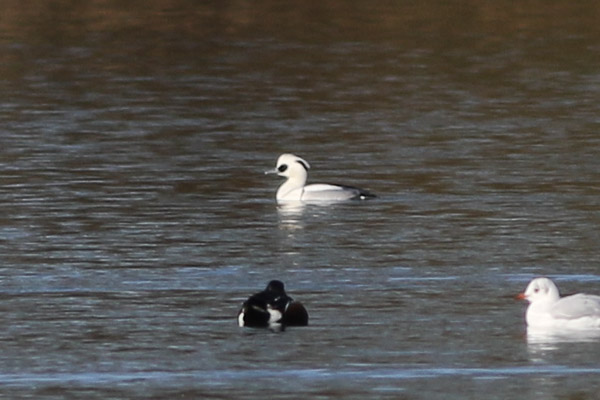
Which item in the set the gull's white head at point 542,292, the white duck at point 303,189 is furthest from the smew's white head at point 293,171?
the gull's white head at point 542,292

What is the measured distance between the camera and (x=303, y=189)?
62.4 feet

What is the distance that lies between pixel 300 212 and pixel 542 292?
6370 mm

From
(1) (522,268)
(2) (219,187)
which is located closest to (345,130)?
(2) (219,187)

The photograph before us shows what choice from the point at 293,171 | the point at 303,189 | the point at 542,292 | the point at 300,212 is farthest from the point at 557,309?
the point at 293,171

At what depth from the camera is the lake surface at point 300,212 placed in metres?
11.3

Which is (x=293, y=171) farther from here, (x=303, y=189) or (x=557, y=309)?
(x=557, y=309)

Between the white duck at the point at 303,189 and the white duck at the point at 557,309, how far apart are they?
247 inches

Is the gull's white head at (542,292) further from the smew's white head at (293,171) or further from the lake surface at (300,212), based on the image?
the smew's white head at (293,171)

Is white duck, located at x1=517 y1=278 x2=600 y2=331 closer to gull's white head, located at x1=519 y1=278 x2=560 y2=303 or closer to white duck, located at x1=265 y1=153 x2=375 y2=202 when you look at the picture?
gull's white head, located at x1=519 y1=278 x2=560 y2=303

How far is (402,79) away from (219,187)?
10.9 metres

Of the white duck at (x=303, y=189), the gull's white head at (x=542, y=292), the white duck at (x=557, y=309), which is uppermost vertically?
the white duck at (x=303, y=189)

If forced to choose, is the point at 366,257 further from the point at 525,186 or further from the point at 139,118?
the point at 139,118

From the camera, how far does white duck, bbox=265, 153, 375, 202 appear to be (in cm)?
1852

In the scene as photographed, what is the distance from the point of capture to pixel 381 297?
13359 millimetres
